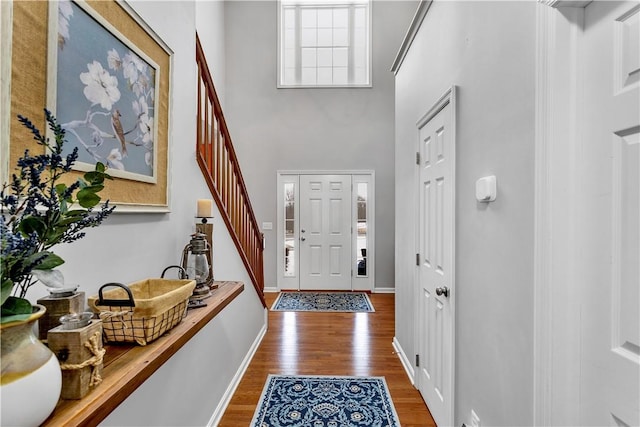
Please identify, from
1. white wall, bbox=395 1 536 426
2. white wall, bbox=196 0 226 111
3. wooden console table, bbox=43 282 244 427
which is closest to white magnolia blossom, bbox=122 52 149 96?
wooden console table, bbox=43 282 244 427

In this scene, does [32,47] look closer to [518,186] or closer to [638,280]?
[518,186]

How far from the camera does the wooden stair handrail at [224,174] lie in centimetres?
209

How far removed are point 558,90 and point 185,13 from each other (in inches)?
71.3

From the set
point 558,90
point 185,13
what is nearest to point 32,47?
point 185,13

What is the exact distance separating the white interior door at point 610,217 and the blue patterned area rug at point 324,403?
144cm

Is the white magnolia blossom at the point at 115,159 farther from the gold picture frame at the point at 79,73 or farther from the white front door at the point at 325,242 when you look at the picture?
the white front door at the point at 325,242

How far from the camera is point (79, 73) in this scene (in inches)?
39.8

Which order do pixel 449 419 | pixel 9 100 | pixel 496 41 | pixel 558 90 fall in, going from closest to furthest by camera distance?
pixel 9 100 < pixel 558 90 < pixel 496 41 < pixel 449 419

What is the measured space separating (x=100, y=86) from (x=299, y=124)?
4342 mm

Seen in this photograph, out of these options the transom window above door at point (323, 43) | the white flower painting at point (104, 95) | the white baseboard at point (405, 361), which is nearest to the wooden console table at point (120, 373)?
the white flower painting at point (104, 95)

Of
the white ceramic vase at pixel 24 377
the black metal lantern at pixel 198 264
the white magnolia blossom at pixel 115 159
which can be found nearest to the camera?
the white ceramic vase at pixel 24 377

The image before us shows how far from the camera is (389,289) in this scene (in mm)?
5332

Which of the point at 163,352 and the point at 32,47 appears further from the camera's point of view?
the point at 163,352

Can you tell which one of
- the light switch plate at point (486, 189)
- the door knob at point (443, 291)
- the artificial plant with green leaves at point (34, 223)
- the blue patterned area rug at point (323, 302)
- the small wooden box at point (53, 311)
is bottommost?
the blue patterned area rug at point (323, 302)
